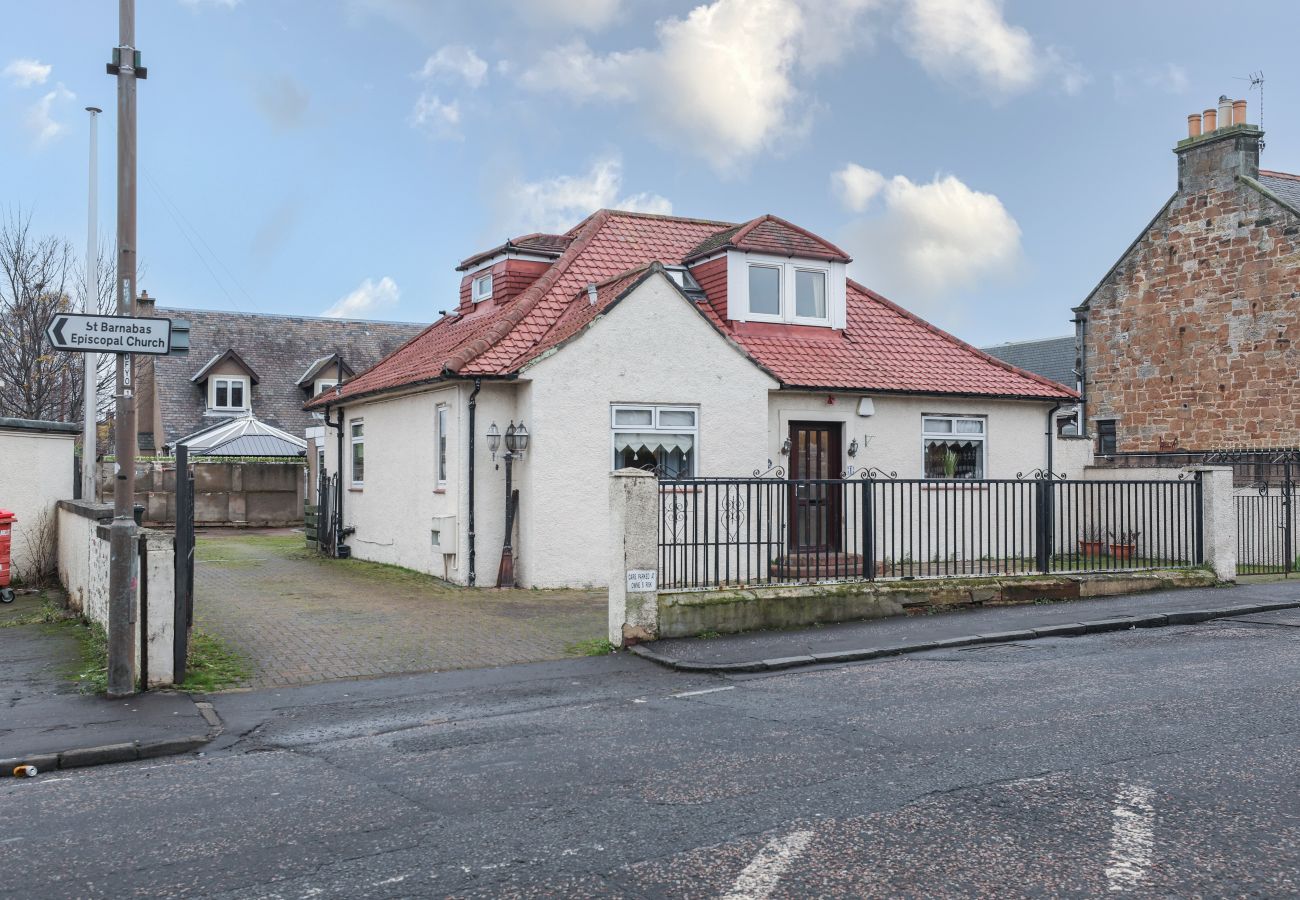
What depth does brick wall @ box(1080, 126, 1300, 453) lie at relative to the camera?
25781mm

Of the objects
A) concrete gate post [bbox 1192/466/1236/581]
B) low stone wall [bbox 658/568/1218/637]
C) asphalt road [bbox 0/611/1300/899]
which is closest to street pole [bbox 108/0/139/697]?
asphalt road [bbox 0/611/1300/899]

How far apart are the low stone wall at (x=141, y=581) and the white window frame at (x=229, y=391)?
104ft

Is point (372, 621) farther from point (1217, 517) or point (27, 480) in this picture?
point (1217, 517)

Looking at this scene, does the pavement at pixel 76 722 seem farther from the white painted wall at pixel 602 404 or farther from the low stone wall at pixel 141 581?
the white painted wall at pixel 602 404

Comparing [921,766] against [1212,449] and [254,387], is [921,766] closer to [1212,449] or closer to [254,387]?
[1212,449]

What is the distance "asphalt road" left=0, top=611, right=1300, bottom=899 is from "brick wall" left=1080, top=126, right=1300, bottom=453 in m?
19.3

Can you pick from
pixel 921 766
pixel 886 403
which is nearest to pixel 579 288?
pixel 886 403

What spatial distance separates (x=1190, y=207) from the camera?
2802 centimetres

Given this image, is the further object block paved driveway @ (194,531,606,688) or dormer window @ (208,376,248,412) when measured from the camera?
dormer window @ (208,376,248,412)

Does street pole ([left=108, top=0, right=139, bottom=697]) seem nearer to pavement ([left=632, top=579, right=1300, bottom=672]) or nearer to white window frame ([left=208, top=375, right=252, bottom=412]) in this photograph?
pavement ([left=632, top=579, right=1300, bottom=672])

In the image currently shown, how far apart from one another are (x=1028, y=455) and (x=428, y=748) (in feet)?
54.5

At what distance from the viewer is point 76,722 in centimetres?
809

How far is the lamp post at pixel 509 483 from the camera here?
16.9 metres

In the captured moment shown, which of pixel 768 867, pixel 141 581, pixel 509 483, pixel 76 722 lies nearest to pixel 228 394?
pixel 509 483
